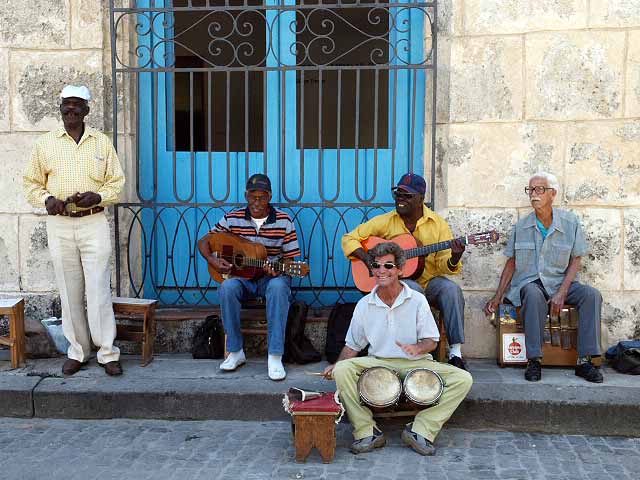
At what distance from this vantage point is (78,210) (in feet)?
17.3

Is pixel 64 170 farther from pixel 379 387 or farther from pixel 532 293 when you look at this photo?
pixel 532 293

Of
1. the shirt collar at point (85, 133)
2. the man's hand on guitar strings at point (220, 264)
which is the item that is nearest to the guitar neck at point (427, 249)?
the man's hand on guitar strings at point (220, 264)

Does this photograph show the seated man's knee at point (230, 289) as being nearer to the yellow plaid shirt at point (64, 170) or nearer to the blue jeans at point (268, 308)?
the blue jeans at point (268, 308)

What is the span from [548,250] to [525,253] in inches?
6.3

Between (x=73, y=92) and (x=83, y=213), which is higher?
(x=73, y=92)

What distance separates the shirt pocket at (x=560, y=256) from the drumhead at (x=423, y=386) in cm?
145

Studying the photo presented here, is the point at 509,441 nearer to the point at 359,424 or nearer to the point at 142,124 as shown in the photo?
the point at 359,424

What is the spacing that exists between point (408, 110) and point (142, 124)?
7.01 ft

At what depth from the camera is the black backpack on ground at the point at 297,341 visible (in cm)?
559

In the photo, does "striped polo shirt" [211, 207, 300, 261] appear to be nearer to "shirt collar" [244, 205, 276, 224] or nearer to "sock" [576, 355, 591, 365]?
"shirt collar" [244, 205, 276, 224]

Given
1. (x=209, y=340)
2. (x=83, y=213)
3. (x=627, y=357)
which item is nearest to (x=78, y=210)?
(x=83, y=213)

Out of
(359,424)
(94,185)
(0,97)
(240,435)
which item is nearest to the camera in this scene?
(359,424)

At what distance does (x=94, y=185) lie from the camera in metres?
5.34

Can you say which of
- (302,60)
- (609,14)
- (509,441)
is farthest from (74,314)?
(609,14)
